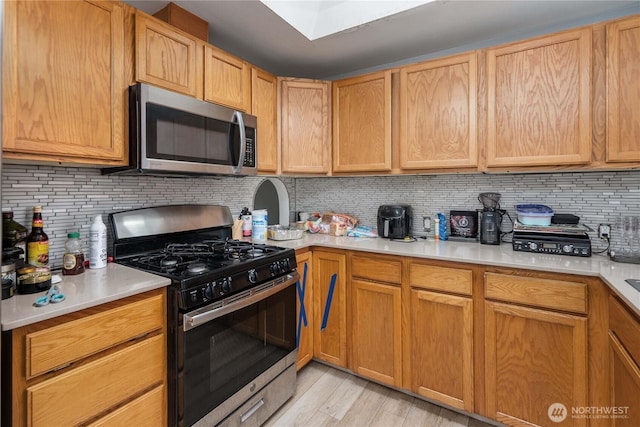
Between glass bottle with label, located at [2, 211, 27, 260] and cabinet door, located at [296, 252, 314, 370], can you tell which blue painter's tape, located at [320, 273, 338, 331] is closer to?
cabinet door, located at [296, 252, 314, 370]

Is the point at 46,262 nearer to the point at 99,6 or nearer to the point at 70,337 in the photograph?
the point at 70,337

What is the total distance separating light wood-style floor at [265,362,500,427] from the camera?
1.79m

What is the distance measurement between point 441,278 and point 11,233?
2064 mm

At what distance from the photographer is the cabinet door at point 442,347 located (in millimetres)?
1775

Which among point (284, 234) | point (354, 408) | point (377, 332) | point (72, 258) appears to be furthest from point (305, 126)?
point (354, 408)

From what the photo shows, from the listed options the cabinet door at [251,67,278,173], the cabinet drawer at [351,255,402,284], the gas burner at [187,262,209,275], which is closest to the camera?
the gas burner at [187,262,209,275]

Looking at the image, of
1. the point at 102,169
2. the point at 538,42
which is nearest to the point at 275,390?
the point at 102,169

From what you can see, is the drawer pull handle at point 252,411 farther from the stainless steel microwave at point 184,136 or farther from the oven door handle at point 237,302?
the stainless steel microwave at point 184,136

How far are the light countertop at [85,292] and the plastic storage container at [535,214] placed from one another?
2.02 meters

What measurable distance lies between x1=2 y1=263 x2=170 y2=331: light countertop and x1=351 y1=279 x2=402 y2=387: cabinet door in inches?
48.9

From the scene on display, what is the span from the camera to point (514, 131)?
1885 millimetres

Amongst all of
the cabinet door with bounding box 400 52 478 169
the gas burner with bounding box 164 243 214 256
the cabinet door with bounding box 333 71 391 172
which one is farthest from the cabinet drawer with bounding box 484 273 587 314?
the gas burner with bounding box 164 243 214 256

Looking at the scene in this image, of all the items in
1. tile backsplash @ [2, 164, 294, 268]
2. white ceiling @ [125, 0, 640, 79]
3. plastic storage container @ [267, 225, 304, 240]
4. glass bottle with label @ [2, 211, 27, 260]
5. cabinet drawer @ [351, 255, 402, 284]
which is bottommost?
cabinet drawer @ [351, 255, 402, 284]

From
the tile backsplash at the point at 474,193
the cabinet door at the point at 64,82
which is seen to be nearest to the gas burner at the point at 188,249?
the cabinet door at the point at 64,82
